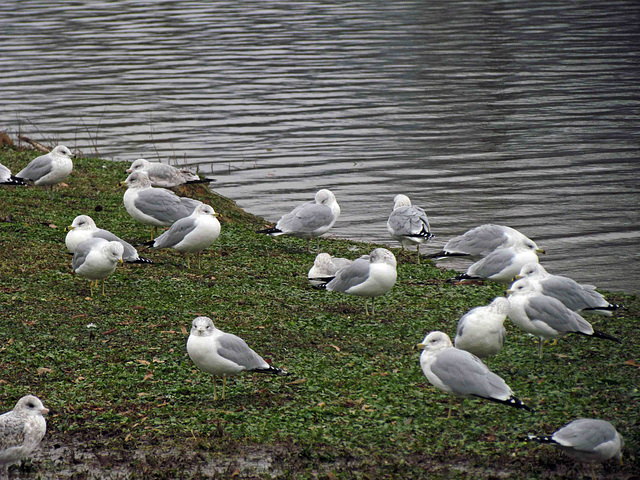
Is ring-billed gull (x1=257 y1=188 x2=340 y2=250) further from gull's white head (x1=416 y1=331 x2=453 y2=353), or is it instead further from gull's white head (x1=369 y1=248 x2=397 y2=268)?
gull's white head (x1=416 y1=331 x2=453 y2=353)

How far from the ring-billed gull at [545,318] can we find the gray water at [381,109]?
4.58m

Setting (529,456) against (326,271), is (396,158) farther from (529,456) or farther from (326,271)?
(529,456)

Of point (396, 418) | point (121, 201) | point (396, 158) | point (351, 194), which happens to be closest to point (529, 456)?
point (396, 418)

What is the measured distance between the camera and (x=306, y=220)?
13680 mm

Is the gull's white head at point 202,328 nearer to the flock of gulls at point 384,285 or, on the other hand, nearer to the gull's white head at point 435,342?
the flock of gulls at point 384,285

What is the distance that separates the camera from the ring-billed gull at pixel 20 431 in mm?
6656

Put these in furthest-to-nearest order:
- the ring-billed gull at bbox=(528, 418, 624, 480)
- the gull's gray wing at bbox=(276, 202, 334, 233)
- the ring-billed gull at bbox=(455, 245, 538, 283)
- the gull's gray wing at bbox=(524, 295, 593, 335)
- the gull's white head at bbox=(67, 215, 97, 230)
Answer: the gull's gray wing at bbox=(276, 202, 334, 233)
the gull's white head at bbox=(67, 215, 97, 230)
the ring-billed gull at bbox=(455, 245, 538, 283)
the gull's gray wing at bbox=(524, 295, 593, 335)
the ring-billed gull at bbox=(528, 418, 624, 480)

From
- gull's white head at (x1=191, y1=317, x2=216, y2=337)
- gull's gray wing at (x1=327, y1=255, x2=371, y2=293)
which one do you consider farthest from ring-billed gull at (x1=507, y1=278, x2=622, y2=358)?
gull's white head at (x1=191, y1=317, x2=216, y2=337)

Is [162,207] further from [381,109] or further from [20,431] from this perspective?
[381,109]

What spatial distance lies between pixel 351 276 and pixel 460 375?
3.20 meters

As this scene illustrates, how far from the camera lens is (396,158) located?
22.9 meters

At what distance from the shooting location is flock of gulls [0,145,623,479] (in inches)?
270

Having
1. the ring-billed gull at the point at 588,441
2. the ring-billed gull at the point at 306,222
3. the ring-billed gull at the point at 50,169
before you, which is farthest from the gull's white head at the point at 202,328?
the ring-billed gull at the point at 50,169

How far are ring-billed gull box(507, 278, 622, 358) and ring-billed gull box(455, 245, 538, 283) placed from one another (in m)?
1.70
